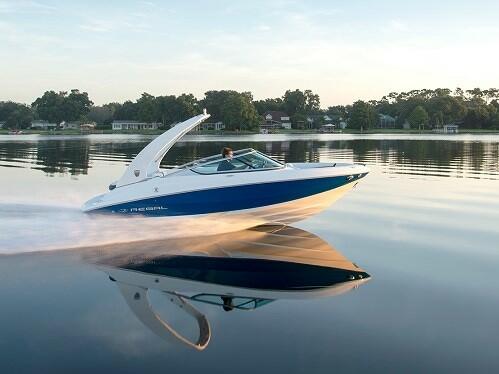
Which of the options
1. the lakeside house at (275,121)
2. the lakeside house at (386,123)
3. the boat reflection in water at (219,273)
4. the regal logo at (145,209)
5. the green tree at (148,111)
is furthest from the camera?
the lakeside house at (386,123)

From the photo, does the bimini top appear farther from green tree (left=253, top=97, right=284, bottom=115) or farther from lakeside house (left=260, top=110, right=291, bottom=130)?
green tree (left=253, top=97, right=284, bottom=115)

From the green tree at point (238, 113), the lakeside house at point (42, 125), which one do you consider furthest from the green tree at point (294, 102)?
the lakeside house at point (42, 125)

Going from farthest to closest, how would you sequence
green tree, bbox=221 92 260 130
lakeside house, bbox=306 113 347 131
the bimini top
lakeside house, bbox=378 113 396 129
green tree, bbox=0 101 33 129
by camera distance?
green tree, bbox=0 101 33 129
lakeside house, bbox=378 113 396 129
lakeside house, bbox=306 113 347 131
green tree, bbox=221 92 260 130
the bimini top

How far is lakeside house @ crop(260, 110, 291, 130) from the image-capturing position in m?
164

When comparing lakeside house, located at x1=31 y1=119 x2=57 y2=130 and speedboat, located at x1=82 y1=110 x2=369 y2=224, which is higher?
lakeside house, located at x1=31 y1=119 x2=57 y2=130

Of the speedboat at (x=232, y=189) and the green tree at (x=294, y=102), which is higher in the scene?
the green tree at (x=294, y=102)

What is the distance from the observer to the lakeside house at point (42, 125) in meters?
184

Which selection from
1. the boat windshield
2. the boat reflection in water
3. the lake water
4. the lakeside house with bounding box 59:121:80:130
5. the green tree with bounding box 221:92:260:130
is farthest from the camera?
the lakeside house with bounding box 59:121:80:130

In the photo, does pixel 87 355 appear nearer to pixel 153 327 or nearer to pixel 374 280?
pixel 153 327

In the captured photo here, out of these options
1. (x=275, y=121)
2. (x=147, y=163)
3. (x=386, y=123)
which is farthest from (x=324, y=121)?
(x=147, y=163)

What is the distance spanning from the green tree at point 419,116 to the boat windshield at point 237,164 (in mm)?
152024

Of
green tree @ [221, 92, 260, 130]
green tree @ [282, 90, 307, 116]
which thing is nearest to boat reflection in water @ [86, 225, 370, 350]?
green tree @ [221, 92, 260, 130]

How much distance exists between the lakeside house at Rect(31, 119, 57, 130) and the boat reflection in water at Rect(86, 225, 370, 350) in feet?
611

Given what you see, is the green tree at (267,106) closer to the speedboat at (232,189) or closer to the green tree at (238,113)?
the green tree at (238,113)
